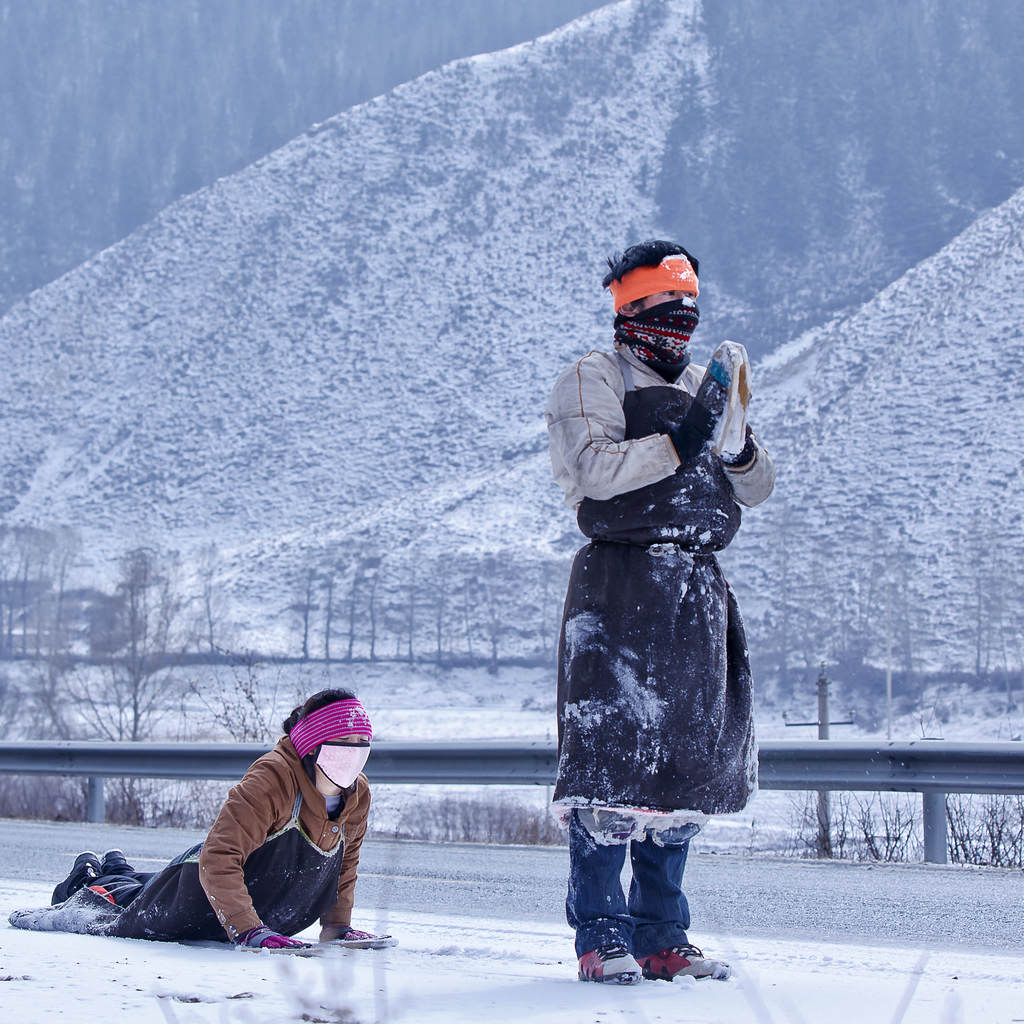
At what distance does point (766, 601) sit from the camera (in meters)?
69.0

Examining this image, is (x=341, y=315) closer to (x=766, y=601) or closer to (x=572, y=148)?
(x=572, y=148)

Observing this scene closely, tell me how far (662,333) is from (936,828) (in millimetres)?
4452

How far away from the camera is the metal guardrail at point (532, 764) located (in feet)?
22.4

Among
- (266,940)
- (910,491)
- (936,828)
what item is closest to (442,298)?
(910,491)

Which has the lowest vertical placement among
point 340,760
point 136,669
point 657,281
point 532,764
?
point 532,764

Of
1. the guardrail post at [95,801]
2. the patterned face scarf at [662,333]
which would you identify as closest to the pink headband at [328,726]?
the patterned face scarf at [662,333]

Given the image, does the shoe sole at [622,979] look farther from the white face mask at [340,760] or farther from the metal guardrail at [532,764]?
the metal guardrail at [532,764]

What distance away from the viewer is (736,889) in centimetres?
613

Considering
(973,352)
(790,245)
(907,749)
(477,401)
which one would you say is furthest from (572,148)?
(907,749)

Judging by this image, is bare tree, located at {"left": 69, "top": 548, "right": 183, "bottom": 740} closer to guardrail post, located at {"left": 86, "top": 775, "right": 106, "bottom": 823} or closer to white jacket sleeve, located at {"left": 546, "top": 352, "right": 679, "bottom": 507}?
guardrail post, located at {"left": 86, "top": 775, "right": 106, "bottom": 823}

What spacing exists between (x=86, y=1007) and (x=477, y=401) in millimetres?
106596

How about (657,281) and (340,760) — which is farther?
(340,760)

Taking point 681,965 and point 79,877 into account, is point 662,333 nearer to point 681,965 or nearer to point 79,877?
point 681,965

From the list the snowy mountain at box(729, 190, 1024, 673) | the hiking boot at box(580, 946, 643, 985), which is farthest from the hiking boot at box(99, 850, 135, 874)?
the snowy mountain at box(729, 190, 1024, 673)
